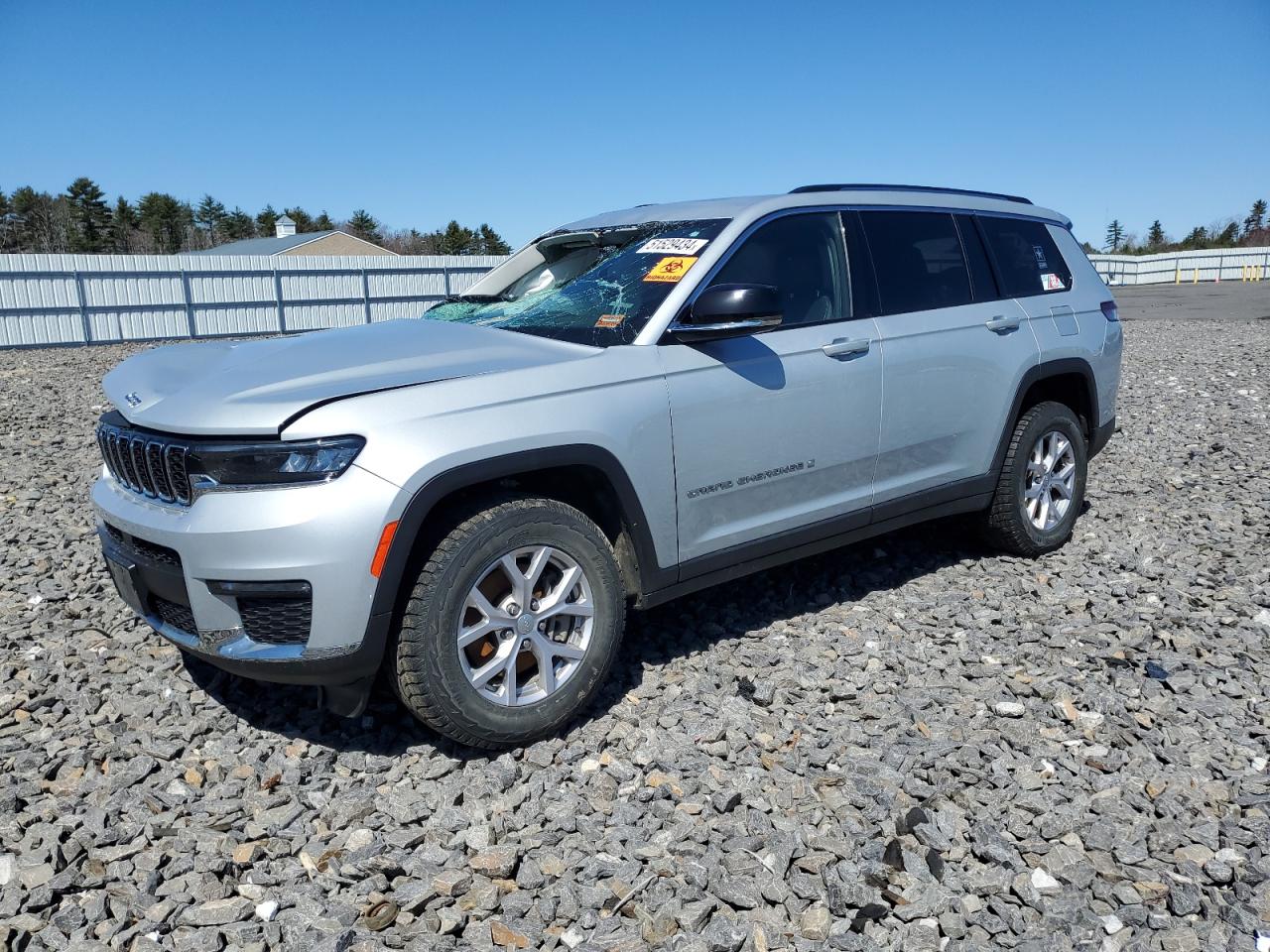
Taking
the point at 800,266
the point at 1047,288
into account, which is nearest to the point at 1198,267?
the point at 1047,288

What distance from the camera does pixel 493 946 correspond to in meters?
2.37

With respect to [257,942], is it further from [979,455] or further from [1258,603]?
[1258,603]

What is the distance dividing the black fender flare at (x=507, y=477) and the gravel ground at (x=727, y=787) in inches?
25.2

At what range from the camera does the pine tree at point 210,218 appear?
87375mm

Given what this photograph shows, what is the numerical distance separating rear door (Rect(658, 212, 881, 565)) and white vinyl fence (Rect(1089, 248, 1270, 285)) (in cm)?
5148

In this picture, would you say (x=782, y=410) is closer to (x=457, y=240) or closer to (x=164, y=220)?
(x=457, y=240)

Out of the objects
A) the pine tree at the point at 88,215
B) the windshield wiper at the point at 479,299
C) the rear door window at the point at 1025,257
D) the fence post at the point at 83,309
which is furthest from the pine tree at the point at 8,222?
the rear door window at the point at 1025,257

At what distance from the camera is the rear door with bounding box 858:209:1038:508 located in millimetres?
4152

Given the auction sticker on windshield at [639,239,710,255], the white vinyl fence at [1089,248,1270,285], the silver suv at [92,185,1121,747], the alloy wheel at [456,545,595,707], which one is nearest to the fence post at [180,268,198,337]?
the silver suv at [92,185,1121,747]

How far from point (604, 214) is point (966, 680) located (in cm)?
273

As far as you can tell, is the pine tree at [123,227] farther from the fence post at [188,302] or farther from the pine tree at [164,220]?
the fence post at [188,302]

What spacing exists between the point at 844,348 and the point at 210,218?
9848 cm

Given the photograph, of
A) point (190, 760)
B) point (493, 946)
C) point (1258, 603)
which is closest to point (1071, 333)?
point (1258, 603)

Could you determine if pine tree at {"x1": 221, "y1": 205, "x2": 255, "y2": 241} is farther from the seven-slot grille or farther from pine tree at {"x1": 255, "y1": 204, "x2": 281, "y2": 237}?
the seven-slot grille
